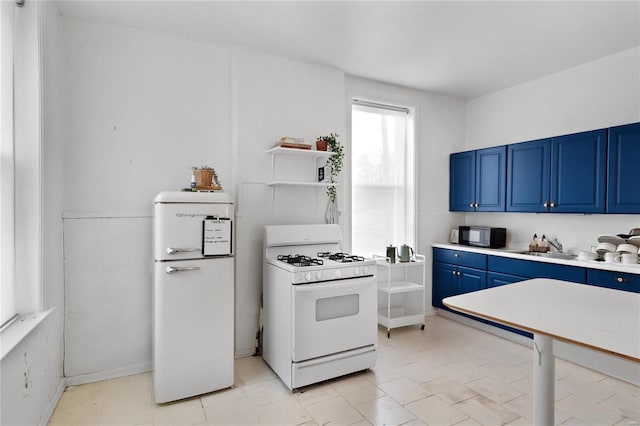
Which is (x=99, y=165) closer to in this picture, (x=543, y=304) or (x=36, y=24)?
(x=36, y=24)

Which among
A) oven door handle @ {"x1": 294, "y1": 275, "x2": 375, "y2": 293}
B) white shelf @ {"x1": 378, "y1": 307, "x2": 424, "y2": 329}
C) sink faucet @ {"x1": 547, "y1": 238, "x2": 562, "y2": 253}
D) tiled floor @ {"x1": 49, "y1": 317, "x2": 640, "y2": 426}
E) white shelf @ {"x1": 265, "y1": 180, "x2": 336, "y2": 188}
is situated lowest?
tiled floor @ {"x1": 49, "y1": 317, "x2": 640, "y2": 426}

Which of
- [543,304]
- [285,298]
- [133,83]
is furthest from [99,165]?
[543,304]

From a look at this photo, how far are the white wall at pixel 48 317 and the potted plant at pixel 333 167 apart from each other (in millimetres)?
2124

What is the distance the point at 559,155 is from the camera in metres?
3.39

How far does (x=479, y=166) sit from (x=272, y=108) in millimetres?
2523

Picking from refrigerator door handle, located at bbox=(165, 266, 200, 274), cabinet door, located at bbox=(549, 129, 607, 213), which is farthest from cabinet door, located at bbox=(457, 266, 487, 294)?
refrigerator door handle, located at bbox=(165, 266, 200, 274)

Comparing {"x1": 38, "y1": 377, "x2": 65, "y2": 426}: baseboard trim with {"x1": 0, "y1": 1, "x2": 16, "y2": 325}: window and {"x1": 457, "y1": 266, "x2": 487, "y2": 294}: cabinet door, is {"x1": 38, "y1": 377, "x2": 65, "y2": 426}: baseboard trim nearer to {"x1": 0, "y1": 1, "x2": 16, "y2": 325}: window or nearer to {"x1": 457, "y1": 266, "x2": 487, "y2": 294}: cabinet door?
{"x1": 0, "y1": 1, "x2": 16, "y2": 325}: window

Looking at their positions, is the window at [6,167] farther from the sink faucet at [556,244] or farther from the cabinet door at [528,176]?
the sink faucet at [556,244]

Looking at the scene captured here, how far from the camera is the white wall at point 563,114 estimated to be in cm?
321

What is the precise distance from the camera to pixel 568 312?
5.12ft

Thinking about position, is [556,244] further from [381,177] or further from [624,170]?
[381,177]

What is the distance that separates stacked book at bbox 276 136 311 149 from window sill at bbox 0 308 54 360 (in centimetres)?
210

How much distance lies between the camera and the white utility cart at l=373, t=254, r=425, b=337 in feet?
12.2

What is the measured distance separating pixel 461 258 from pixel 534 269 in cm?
83
